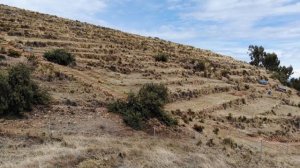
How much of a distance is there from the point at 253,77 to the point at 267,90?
6754 mm

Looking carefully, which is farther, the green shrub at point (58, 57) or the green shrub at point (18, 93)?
the green shrub at point (58, 57)

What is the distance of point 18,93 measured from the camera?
104ft

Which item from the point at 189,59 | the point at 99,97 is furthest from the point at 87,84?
the point at 189,59

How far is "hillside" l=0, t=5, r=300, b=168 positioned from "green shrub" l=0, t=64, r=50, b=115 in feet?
2.49

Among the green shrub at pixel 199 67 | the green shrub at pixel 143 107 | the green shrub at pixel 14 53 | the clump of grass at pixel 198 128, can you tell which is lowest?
the clump of grass at pixel 198 128

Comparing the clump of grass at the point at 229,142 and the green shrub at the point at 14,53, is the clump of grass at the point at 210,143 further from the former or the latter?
the green shrub at the point at 14,53

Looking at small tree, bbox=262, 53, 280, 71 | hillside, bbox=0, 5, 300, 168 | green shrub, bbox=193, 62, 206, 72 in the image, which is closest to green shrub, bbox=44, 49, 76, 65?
hillside, bbox=0, 5, 300, 168

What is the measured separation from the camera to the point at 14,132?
2764 cm

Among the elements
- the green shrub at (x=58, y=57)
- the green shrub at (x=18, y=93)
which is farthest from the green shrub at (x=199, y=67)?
the green shrub at (x=18, y=93)

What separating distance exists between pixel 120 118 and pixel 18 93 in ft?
22.3

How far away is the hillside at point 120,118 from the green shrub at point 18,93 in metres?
0.76

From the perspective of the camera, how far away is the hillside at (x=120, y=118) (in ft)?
89.6

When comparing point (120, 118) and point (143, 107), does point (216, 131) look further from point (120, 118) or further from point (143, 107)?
point (120, 118)

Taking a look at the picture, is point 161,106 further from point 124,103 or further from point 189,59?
point 189,59
